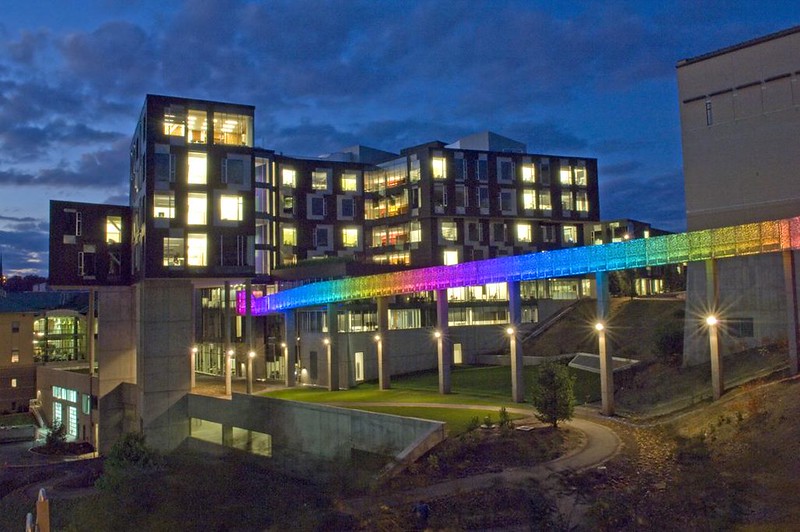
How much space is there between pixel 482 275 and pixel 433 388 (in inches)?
434

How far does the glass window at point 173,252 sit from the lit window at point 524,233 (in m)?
48.0

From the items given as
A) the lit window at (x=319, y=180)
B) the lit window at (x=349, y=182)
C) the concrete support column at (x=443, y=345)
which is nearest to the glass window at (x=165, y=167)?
the concrete support column at (x=443, y=345)

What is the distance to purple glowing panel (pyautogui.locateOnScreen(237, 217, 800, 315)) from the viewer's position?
2797 centimetres

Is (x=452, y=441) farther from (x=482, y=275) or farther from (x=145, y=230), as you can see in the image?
(x=145, y=230)

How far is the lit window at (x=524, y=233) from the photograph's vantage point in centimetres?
8506

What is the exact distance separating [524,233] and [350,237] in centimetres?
2302

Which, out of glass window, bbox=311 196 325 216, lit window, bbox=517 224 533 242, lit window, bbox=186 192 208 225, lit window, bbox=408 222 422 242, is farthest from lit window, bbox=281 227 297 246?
lit window, bbox=517 224 533 242

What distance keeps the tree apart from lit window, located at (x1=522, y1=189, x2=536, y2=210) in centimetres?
5710

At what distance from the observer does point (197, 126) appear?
51.4m

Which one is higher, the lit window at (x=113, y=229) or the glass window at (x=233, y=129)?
the glass window at (x=233, y=129)

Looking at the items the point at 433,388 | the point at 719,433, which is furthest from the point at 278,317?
the point at 719,433

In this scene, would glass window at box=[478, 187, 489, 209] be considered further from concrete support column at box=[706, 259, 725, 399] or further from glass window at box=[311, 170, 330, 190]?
concrete support column at box=[706, 259, 725, 399]

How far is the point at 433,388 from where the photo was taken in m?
46.5

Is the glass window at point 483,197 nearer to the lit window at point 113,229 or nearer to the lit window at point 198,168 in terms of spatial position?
the lit window at point 198,168
